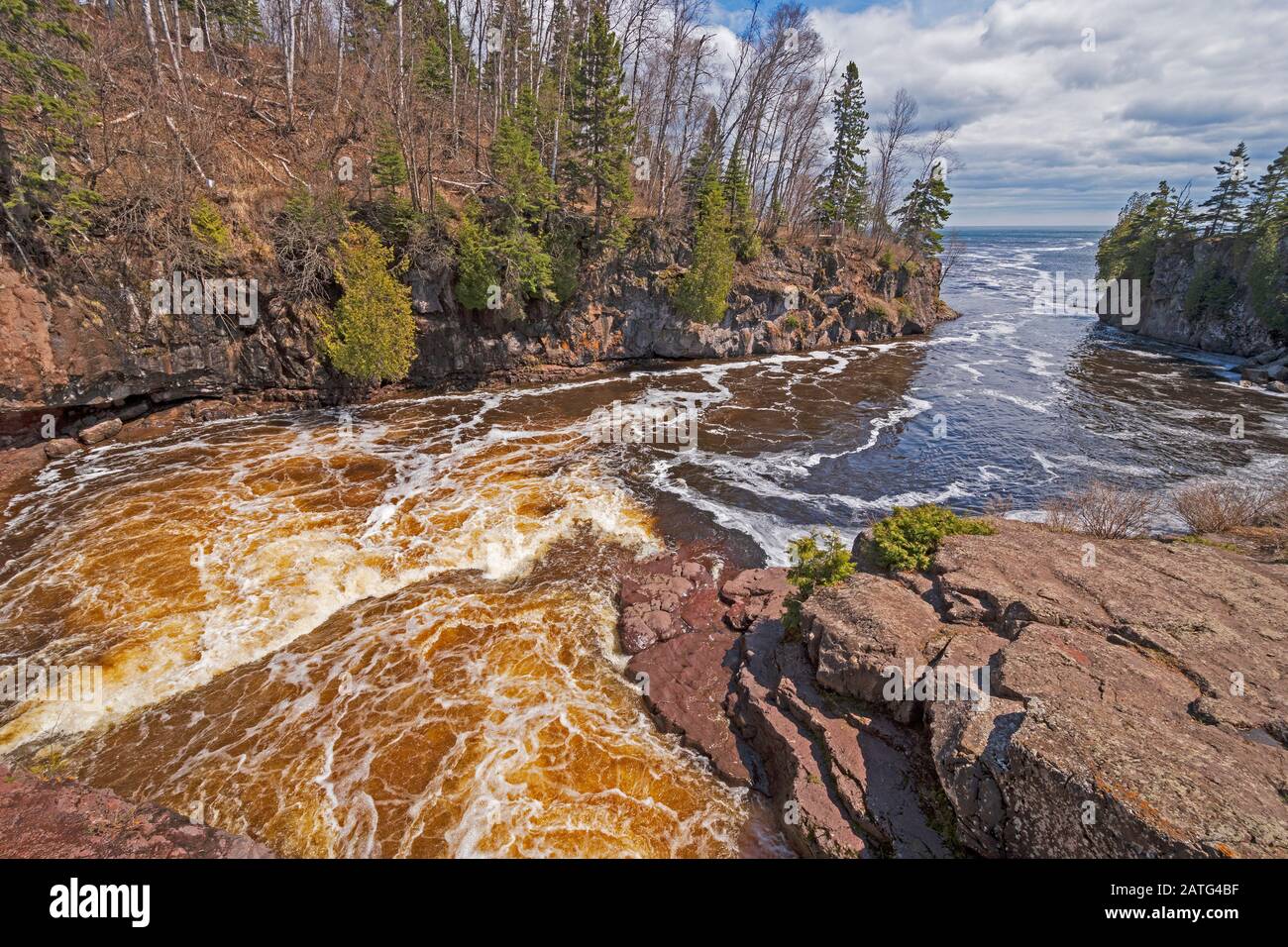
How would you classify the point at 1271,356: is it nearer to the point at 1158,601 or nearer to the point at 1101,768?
the point at 1158,601

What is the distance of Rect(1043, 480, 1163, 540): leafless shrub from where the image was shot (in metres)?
13.0

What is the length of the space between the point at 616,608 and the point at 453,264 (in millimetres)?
20735

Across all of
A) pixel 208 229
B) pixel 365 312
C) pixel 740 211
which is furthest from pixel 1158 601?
pixel 740 211

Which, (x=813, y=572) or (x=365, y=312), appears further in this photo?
(x=365, y=312)

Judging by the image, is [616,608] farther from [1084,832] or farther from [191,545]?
[191,545]

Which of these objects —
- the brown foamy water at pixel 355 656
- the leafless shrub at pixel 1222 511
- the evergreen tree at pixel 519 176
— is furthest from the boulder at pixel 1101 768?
the evergreen tree at pixel 519 176

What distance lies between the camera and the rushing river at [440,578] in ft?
23.9

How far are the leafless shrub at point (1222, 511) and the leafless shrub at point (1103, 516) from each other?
973 mm

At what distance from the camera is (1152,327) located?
48438 mm

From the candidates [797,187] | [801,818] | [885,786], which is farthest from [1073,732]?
[797,187]

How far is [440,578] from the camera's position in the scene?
1211 cm

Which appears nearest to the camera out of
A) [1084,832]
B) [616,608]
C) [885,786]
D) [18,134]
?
[1084,832]

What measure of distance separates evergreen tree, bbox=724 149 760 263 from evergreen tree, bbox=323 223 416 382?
21983 mm

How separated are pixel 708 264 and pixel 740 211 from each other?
8.18m
